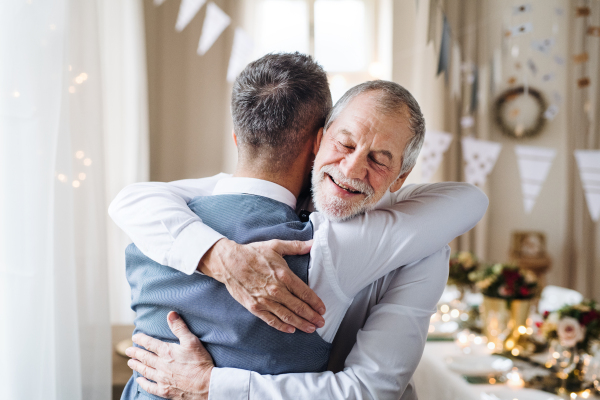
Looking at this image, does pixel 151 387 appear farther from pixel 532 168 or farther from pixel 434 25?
pixel 434 25

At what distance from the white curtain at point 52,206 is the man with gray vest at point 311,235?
1.31 ft

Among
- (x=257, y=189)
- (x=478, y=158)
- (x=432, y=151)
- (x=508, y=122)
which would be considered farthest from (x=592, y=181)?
(x=257, y=189)

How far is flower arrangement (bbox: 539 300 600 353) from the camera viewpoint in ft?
6.07

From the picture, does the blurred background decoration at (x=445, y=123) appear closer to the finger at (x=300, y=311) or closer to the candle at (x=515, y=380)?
the candle at (x=515, y=380)

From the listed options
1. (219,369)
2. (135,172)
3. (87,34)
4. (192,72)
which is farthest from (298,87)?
(192,72)

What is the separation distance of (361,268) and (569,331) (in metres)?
1.35

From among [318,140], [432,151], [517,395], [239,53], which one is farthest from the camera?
[432,151]

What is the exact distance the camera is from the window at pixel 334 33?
461 cm

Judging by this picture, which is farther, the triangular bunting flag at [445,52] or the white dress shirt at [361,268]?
the triangular bunting flag at [445,52]

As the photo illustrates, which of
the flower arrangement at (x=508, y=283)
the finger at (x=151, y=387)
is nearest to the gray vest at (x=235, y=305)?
the finger at (x=151, y=387)

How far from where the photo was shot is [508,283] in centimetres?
232

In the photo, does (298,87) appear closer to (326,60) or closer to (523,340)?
(523,340)

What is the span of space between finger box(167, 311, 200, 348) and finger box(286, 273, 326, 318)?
24 cm

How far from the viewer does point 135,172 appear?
3400 mm
